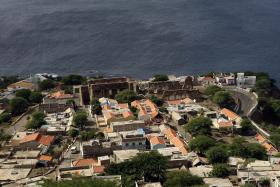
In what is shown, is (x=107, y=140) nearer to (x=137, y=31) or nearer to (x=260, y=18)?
(x=137, y=31)

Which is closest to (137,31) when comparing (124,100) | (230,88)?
(230,88)

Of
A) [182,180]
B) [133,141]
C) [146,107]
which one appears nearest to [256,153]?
[133,141]

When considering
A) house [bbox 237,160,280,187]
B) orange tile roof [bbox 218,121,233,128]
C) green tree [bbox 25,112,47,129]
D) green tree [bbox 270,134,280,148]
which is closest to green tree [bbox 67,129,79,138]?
green tree [bbox 25,112,47,129]

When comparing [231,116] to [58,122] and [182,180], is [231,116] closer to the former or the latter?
[58,122]

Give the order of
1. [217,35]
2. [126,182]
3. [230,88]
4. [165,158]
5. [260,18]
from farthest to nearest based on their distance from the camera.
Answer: [260,18], [217,35], [230,88], [165,158], [126,182]

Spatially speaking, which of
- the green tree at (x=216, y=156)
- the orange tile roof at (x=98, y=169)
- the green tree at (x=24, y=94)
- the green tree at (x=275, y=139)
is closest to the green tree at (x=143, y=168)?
the orange tile roof at (x=98, y=169)

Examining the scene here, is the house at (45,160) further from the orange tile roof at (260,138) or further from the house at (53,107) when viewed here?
the orange tile roof at (260,138)
